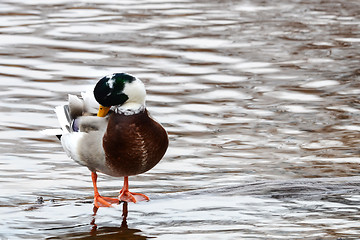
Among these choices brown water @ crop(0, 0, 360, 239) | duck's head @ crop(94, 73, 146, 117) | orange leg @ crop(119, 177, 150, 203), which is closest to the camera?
duck's head @ crop(94, 73, 146, 117)

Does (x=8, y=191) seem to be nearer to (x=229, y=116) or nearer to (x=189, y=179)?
(x=189, y=179)

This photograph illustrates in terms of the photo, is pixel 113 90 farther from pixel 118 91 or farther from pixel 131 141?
pixel 131 141

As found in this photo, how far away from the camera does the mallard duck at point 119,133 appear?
5.14 meters

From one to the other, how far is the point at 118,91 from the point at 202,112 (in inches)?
137

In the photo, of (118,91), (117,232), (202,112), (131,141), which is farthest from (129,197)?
(202,112)

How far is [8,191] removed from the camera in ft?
20.2

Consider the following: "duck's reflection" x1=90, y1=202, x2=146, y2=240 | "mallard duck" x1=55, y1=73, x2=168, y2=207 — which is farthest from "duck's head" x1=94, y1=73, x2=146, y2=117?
"duck's reflection" x1=90, y1=202, x2=146, y2=240

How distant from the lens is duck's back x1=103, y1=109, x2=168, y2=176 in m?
5.14

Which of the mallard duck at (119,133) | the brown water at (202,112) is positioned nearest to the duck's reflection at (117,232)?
the brown water at (202,112)

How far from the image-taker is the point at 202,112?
856 cm

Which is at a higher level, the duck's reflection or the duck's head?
the duck's head

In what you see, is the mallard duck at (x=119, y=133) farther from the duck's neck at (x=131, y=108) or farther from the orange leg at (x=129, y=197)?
the orange leg at (x=129, y=197)

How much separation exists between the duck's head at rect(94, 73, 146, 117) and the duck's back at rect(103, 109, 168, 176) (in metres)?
0.09

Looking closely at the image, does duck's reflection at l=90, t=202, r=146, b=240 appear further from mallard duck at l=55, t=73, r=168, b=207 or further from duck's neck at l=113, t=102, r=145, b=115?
duck's neck at l=113, t=102, r=145, b=115
